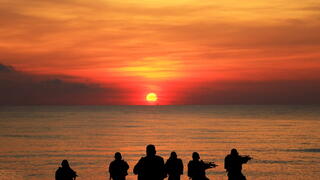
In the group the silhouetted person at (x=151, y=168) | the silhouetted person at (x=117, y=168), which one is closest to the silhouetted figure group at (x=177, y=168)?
the silhouetted person at (x=117, y=168)

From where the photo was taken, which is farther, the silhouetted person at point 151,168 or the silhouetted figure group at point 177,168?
the silhouetted figure group at point 177,168

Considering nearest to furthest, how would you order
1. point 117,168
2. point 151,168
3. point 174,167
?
point 151,168
point 117,168
point 174,167

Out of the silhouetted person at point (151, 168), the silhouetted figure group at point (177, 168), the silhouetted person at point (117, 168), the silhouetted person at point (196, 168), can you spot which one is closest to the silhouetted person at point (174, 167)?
the silhouetted figure group at point (177, 168)

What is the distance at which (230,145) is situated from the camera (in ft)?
204

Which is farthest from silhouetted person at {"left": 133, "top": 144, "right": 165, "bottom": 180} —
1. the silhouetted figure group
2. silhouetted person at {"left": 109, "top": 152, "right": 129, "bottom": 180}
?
silhouetted person at {"left": 109, "top": 152, "right": 129, "bottom": 180}

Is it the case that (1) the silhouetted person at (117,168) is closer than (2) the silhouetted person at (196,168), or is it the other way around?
(1) the silhouetted person at (117,168)

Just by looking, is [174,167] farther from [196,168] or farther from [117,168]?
[117,168]

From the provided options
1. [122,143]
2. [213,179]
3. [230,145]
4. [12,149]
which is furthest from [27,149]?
[213,179]

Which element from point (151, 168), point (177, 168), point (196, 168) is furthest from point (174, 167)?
point (151, 168)

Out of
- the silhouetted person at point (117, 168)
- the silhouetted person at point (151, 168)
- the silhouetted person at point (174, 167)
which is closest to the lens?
the silhouetted person at point (151, 168)

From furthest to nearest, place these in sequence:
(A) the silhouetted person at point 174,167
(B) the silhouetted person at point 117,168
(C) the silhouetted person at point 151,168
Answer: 1. (A) the silhouetted person at point 174,167
2. (B) the silhouetted person at point 117,168
3. (C) the silhouetted person at point 151,168

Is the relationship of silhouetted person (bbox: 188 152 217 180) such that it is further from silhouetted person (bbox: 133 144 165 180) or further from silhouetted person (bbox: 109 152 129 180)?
silhouetted person (bbox: 133 144 165 180)

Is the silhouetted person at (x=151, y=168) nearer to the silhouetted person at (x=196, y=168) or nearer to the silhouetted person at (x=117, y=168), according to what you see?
the silhouetted person at (x=117, y=168)

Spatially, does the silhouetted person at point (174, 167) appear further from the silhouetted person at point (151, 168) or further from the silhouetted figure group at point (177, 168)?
the silhouetted person at point (151, 168)
